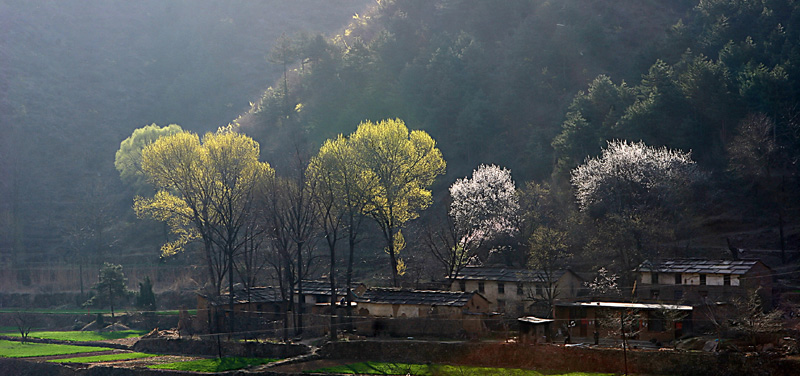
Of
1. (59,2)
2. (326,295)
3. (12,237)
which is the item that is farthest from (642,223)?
(59,2)

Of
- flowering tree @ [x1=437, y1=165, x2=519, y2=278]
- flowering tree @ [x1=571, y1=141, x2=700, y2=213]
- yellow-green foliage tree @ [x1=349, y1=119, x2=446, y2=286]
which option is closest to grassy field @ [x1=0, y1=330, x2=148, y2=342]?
yellow-green foliage tree @ [x1=349, y1=119, x2=446, y2=286]

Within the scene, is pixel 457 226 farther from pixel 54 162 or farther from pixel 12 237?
pixel 54 162

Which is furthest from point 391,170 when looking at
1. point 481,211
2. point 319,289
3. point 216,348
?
point 216,348

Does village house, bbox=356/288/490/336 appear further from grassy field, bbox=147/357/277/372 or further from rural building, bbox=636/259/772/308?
A: rural building, bbox=636/259/772/308

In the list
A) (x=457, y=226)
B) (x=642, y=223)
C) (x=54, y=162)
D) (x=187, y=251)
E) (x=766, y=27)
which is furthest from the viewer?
(x=54, y=162)

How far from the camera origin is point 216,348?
4694cm

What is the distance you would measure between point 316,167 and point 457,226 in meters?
13.8

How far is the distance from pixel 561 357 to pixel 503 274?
16678mm

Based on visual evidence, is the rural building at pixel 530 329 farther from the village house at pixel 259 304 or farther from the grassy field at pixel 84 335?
the grassy field at pixel 84 335

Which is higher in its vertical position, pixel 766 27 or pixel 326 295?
pixel 766 27

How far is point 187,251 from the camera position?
7806cm

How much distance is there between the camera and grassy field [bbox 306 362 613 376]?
114ft

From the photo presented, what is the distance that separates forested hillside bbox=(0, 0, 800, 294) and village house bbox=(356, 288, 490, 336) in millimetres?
10791

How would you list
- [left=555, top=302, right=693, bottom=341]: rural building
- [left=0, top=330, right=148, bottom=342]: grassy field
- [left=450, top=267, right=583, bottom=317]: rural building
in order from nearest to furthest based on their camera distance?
1. [left=555, top=302, right=693, bottom=341]: rural building
2. [left=450, top=267, right=583, bottom=317]: rural building
3. [left=0, top=330, right=148, bottom=342]: grassy field
